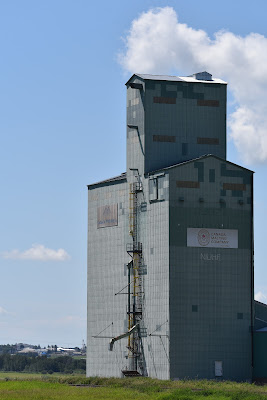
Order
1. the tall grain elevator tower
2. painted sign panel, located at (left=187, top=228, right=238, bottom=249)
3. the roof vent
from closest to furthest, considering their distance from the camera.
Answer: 1. the tall grain elevator tower
2. painted sign panel, located at (left=187, top=228, right=238, bottom=249)
3. the roof vent

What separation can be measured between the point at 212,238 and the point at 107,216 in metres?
16.1

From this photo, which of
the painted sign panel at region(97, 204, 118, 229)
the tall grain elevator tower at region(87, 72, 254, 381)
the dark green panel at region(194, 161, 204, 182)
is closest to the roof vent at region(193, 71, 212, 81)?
the tall grain elevator tower at region(87, 72, 254, 381)

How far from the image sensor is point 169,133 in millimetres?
120750

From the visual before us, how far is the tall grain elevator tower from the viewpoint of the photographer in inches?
4454

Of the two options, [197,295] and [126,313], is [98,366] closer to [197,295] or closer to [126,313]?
[126,313]

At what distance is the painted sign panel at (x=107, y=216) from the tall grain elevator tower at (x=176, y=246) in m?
0.13

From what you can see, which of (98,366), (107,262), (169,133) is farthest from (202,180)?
(98,366)

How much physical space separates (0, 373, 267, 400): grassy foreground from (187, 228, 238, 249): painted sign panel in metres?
14.8

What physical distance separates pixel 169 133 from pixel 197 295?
62.7ft

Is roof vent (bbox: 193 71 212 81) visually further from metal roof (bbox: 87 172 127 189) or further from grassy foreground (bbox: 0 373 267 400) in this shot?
grassy foreground (bbox: 0 373 267 400)

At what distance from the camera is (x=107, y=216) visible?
12594 centimetres

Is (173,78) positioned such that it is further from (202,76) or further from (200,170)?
(200,170)

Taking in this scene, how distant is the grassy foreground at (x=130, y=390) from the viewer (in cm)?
9825

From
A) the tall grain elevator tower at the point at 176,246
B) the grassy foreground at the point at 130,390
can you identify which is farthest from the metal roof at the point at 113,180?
the grassy foreground at the point at 130,390
